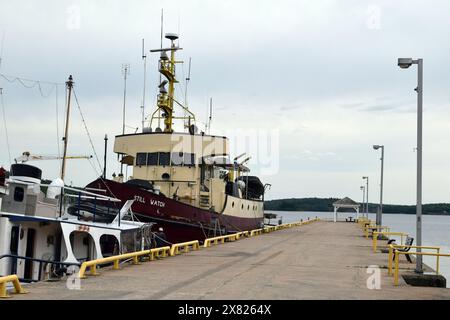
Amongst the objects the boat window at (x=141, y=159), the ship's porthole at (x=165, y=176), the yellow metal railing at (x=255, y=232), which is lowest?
the yellow metal railing at (x=255, y=232)

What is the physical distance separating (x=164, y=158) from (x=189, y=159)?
1324mm

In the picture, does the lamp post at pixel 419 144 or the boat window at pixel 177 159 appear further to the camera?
the boat window at pixel 177 159

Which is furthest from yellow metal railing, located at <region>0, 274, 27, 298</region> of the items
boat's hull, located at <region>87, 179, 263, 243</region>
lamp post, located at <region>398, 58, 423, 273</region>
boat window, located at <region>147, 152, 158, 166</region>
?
boat window, located at <region>147, 152, 158, 166</region>

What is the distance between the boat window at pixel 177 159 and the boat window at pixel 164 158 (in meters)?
0.27

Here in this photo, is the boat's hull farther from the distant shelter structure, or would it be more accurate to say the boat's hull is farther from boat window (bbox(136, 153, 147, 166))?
the distant shelter structure

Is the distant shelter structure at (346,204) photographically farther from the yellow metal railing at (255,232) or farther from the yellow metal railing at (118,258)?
the yellow metal railing at (118,258)

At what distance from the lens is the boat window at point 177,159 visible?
3181 cm

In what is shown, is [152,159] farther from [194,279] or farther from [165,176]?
[194,279]

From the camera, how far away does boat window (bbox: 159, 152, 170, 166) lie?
3186cm

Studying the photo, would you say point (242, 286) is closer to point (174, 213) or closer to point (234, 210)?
point (174, 213)

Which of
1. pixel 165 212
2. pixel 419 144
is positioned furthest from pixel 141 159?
pixel 419 144

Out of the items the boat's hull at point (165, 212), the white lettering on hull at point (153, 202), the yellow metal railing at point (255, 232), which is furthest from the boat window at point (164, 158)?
the yellow metal railing at point (255, 232)

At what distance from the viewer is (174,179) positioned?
31.7 meters
